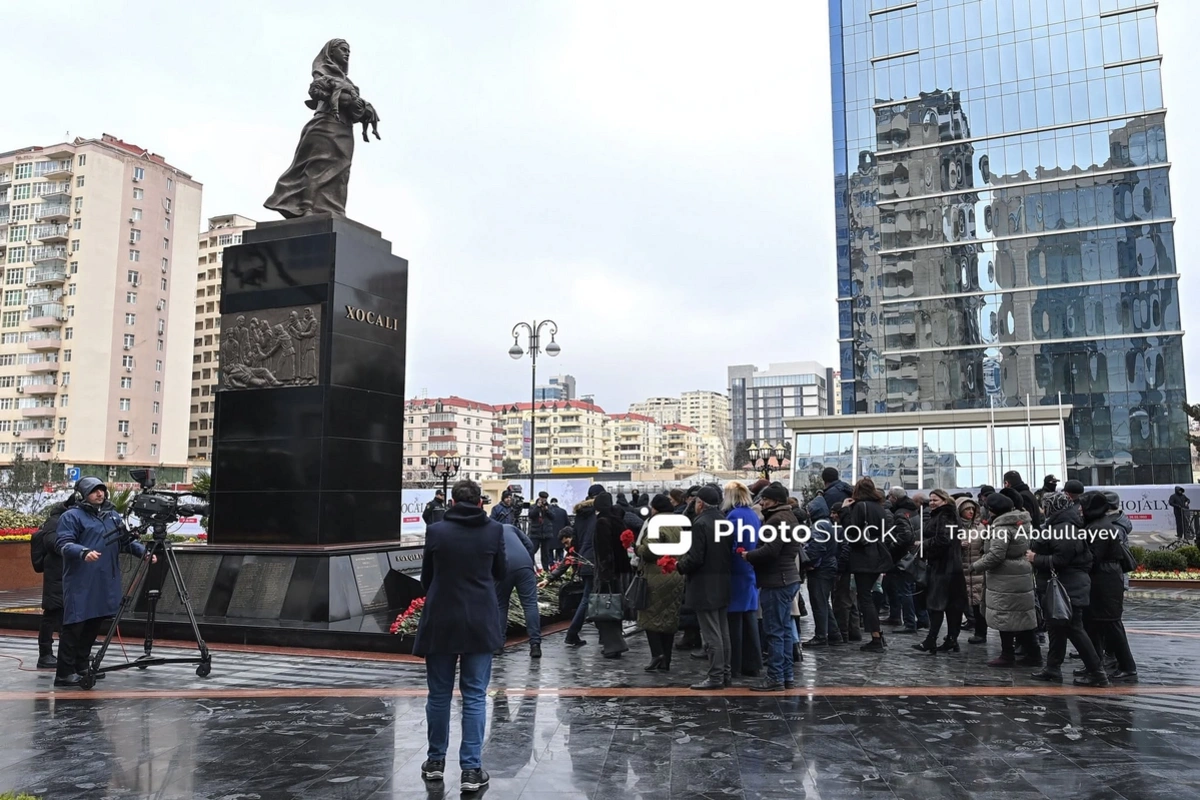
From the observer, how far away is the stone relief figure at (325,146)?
1298 cm

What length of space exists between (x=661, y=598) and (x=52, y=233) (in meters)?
84.9

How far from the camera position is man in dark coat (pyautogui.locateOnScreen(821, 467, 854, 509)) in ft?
36.6

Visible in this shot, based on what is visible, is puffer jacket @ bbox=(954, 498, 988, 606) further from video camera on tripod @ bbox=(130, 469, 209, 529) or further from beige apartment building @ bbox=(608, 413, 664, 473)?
beige apartment building @ bbox=(608, 413, 664, 473)

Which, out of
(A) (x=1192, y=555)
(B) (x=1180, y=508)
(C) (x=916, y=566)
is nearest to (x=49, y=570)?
(C) (x=916, y=566)

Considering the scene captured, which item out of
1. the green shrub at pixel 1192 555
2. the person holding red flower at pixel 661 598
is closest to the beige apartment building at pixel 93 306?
the person holding red flower at pixel 661 598

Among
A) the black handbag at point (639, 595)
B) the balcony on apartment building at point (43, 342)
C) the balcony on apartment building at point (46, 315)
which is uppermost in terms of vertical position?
the balcony on apartment building at point (46, 315)

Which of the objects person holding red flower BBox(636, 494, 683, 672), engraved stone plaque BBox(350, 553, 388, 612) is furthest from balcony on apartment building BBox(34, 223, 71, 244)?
person holding red flower BBox(636, 494, 683, 672)

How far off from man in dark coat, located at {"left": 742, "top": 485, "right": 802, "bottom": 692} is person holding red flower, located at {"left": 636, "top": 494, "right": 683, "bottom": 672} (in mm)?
910

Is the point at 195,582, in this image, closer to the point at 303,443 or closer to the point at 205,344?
the point at 303,443

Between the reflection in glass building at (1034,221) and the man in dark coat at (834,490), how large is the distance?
163 ft

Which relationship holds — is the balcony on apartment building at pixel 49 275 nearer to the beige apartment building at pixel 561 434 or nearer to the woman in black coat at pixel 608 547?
the woman in black coat at pixel 608 547

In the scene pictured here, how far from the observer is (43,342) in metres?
74.9

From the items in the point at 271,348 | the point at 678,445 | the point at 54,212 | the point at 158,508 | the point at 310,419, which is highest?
the point at 54,212

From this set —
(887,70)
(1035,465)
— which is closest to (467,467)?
(887,70)
